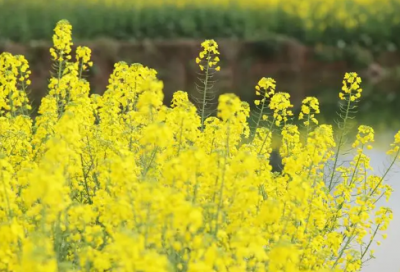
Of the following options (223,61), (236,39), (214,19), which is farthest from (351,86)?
(214,19)

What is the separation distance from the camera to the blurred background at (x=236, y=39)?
63.2 feet

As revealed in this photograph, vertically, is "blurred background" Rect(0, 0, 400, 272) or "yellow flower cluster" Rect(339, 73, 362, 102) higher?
"blurred background" Rect(0, 0, 400, 272)

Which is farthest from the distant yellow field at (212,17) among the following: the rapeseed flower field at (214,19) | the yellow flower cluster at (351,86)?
the yellow flower cluster at (351,86)

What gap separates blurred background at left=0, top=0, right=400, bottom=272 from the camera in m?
19.2

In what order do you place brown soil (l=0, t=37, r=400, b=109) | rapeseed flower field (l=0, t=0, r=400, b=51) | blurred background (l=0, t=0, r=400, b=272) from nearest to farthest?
brown soil (l=0, t=37, r=400, b=109)
blurred background (l=0, t=0, r=400, b=272)
rapeseed flower field (l=0, t=0, r=400, b=51)

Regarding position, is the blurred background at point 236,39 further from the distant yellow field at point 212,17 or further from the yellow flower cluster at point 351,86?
the yellow flower cluster at point 351,86

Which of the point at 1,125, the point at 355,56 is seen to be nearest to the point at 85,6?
the point at 355,56

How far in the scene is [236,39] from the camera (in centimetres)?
2192

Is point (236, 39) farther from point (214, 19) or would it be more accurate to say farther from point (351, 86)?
point (351, 86)

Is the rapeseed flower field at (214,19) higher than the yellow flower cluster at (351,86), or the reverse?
the rapeseed flower field at (214,19)

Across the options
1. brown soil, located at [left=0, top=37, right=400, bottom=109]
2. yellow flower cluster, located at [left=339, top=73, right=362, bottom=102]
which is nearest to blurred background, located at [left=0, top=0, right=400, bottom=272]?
brown soil, located at [left=0, top=37, right=400, bottom=109]

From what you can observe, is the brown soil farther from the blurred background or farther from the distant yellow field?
the distant yellow field

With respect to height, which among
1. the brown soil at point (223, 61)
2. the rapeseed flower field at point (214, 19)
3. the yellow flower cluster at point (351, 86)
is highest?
the rapeseed flower field at point (214, 19)

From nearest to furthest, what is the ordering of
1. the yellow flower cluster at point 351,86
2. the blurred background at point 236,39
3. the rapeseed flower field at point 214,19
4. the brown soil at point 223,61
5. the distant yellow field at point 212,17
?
the yellow flower cluster at point 351,86, the brown soil at point 223,61, the blurred background at point 236,39, the rapeseed flower field at point 214,19, the distant yellow field at point 212,17
